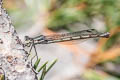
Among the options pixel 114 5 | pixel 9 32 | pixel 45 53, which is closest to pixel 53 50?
pixel 45 53

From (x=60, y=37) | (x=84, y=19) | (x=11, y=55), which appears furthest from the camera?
(x=84, y=19)

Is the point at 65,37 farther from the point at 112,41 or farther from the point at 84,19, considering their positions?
the point at 112,41

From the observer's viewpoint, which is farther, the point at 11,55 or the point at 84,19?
the point at 84,19

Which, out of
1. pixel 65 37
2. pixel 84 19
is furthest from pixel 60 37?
pixel 84 19

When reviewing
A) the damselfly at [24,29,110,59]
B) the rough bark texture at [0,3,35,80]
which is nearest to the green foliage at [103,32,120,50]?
the damselfly at [24,29,110,59]

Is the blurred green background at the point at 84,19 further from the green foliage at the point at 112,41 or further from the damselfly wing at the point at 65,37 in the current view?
the damselfly wing at the point at 65,37

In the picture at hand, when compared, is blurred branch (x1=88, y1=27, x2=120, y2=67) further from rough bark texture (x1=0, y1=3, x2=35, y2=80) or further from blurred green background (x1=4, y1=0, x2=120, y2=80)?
rough bark texture (x1=0, y1=3, x2=35, y2=80)
